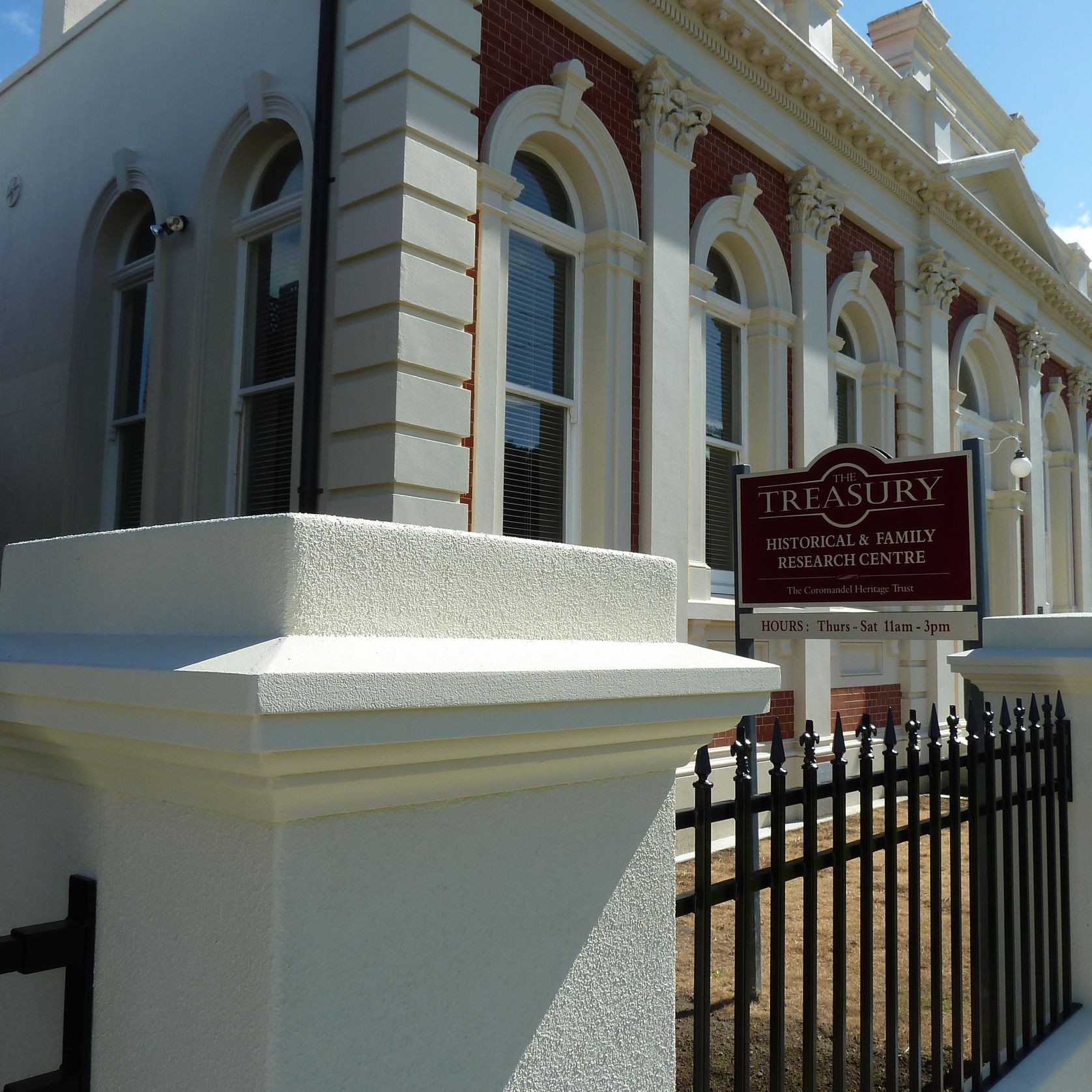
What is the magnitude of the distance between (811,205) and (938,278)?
3.26 m

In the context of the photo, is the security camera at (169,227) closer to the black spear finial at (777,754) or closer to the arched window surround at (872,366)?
the arched window surround at (872,366)

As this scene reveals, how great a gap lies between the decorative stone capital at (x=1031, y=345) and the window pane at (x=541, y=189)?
1059 centimetres

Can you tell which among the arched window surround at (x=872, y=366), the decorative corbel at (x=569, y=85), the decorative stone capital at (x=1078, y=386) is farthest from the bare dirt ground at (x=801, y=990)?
the decorative stone capital at (x=1078, y=386)

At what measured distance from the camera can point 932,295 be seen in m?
13.0

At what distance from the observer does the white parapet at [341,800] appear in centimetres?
137

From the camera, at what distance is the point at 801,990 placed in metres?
4.71

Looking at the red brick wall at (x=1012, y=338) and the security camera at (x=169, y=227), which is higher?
→ the red brick wall at (x=1012, y=338)

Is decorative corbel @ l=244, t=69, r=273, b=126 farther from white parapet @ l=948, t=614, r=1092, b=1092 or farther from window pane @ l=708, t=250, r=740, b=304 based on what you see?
white parapet @ l=948, t=614, r=1092, b=1092

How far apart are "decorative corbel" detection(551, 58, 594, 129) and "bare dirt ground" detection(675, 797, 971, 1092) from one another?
5.66 metres

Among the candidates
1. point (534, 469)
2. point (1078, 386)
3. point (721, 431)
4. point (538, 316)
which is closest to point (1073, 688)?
point (534, 469)

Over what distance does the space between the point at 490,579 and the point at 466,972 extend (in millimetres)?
622

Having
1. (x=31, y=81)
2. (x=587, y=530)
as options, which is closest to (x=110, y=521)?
(x=587, y=530)

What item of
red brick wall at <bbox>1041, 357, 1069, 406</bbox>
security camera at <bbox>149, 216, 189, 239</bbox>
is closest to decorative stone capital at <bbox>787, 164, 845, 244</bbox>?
security camera at <bbox>149, 216, 189, 239</bbox>

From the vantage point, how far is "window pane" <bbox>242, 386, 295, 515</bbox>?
7.83 m
